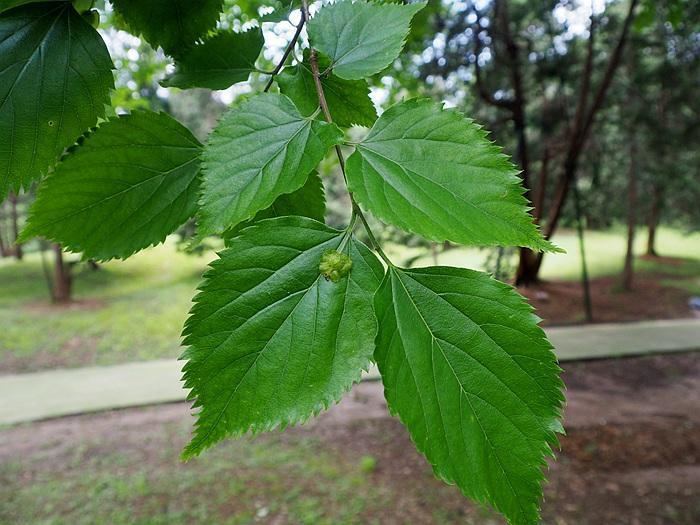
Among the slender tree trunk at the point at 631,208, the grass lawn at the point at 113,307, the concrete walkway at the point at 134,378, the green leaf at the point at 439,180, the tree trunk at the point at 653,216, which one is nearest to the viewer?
the green leaf at the point at 439,180

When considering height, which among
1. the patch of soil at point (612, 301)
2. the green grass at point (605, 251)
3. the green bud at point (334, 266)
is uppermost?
the green bud at point (334, 266)

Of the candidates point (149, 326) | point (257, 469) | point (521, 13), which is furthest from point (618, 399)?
point (149, 326)

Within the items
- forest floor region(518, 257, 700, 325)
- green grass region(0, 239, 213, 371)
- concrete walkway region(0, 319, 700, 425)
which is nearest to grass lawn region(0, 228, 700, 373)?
green grass region(0, 239, 213, 371)

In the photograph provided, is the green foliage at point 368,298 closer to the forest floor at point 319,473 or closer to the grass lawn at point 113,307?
the forest floor at point 319,473

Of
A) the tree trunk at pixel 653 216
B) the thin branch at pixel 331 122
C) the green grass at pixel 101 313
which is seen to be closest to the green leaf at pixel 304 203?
the thin branch at pixel 331 122

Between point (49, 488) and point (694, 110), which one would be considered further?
point (694, 110)

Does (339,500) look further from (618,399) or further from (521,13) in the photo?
(521,13)
